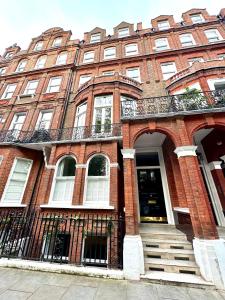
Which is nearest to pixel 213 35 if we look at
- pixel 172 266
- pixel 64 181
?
pixel 64 181

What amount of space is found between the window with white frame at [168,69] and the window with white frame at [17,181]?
1221 cm

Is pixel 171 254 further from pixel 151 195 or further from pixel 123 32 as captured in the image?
pixel 123 32

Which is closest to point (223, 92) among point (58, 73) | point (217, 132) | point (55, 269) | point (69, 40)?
point (217, 132)

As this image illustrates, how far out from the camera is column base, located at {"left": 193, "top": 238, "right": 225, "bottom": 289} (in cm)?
430

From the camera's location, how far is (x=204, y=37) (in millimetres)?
13953

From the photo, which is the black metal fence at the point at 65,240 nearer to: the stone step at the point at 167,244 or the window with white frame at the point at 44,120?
the stone step at the point at 167,244

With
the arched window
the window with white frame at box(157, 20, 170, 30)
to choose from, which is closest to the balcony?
the arched window

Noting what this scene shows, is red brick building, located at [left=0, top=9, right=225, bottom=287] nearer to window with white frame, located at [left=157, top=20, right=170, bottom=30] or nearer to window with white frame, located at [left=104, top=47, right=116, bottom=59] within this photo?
window with white frame, located at [left=104, top=47, right=116, bottom=59]

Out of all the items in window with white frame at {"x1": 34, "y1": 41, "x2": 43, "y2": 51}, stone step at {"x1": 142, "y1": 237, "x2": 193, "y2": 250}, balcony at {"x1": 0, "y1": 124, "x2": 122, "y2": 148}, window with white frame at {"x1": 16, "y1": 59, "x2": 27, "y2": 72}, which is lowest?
stone step at {"x1": 142, "y1": 237, "x2": 193, "y2": 250}

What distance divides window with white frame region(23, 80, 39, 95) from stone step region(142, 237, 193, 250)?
14.2 metres

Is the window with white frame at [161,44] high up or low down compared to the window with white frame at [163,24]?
down

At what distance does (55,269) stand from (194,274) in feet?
13.9

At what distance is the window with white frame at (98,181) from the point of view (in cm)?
783

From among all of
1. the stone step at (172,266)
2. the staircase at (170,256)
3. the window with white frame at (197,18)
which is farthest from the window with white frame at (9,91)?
the window with white frame at (197,18)
